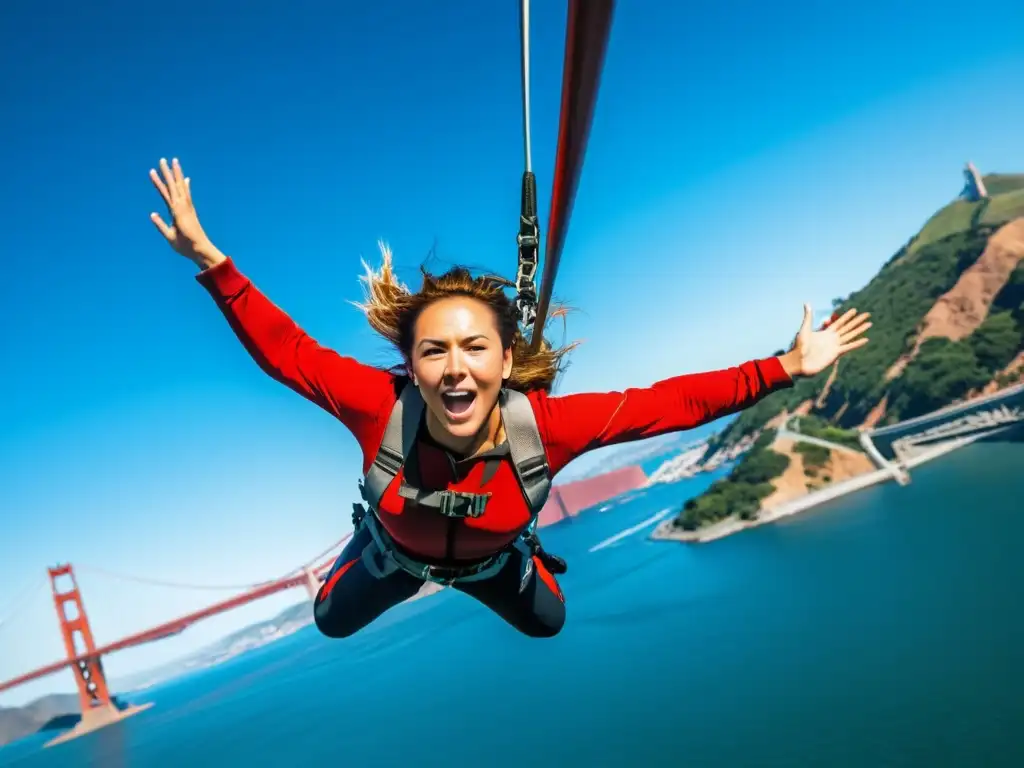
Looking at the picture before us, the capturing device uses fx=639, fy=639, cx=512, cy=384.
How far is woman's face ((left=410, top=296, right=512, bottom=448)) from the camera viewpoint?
61.3 inches

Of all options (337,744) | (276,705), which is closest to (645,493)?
(276,705)

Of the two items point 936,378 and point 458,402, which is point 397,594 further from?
point 936,378

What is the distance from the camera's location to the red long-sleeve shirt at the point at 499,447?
1673 mm

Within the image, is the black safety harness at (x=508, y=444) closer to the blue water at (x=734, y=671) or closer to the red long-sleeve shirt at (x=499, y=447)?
the red long-sleeve shirt at (x=499, y=447)

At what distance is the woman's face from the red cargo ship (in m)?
80.4

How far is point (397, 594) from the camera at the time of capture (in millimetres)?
2352

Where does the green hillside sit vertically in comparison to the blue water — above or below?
above

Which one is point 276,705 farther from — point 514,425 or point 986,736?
point 514,425

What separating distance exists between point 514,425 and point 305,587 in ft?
151

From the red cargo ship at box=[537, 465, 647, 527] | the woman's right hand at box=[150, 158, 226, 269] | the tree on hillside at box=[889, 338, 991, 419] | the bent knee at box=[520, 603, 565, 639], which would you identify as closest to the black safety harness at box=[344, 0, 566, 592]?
the woman's right hand at box=[150, 158, 226, 269]

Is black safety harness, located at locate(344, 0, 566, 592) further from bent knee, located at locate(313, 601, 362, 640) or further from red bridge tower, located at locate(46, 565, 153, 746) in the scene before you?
red bridge tower, located at locate(46, 565, 153, 746)

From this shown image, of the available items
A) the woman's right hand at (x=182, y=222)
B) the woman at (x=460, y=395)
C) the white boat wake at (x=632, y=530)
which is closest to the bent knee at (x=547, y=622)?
the woman at (x=460, y=395)

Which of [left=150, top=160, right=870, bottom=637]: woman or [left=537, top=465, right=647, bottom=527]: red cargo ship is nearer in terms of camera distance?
[left=150, top=160, right=870, bottom=637]: woman

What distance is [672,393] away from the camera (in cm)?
175
